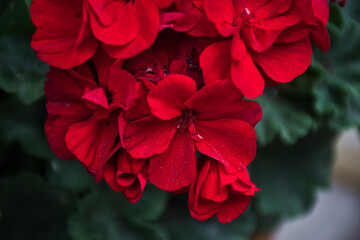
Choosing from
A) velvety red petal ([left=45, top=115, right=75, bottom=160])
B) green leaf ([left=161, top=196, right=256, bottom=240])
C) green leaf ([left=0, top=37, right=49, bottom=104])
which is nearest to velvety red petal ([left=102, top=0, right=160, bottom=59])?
velvety red petal ([left=45, top=115, right=75, bottom=160])

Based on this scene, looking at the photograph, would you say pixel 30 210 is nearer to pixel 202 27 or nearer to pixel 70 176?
pixel 70 176

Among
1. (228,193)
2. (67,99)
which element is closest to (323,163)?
(228,193)

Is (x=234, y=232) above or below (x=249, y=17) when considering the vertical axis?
below

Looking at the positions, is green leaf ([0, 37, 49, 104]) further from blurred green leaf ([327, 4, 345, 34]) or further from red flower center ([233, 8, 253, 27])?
blurred green leaf ([327, 4, 345, 34])

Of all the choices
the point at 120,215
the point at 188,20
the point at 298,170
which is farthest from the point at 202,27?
the point at 298,170

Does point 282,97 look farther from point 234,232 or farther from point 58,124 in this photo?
point 58,124

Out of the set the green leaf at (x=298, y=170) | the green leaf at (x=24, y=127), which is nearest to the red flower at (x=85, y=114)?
the green leaf at (x=24, y=127)
